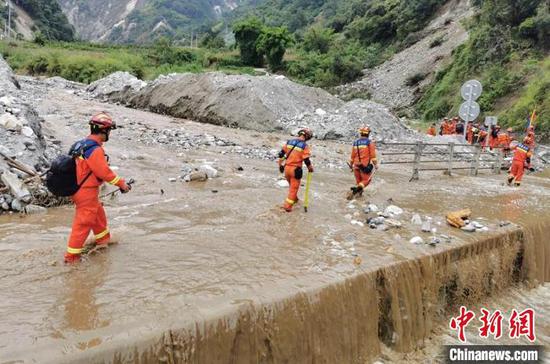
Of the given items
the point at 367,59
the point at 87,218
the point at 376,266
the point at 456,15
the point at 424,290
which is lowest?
the point at 424,290

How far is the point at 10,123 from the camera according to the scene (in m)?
8.86

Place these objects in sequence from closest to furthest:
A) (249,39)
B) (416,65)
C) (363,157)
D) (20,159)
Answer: (20,159) < (363,157) < (416,65) < (249,39)

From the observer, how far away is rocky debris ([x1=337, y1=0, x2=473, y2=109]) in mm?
38062

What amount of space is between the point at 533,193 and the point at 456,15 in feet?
129

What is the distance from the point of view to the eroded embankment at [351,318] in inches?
166

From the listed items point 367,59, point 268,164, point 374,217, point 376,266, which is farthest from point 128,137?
point 367,59

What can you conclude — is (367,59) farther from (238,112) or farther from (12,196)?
(12,196)

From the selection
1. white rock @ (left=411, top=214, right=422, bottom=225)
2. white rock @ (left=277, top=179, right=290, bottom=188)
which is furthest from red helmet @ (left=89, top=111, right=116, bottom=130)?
white rock @ (left=277, top=179, right=290, bottom=188)

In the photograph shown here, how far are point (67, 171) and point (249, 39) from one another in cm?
5202

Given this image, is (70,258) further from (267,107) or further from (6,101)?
(267,107)

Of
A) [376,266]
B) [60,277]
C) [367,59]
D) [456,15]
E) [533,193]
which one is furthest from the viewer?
[367,59]

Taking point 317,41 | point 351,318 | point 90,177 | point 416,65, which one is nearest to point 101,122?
point 90,177

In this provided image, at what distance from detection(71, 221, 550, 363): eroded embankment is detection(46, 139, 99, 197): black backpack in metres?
2.13

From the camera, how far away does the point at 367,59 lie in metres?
49.5
